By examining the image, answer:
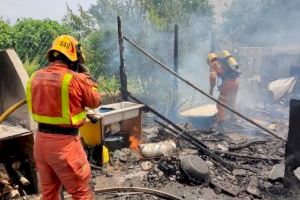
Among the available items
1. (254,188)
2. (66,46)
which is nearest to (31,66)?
(66,46)

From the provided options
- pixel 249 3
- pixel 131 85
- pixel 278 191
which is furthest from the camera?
pixel 249 3

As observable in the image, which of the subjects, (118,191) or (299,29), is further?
(299,29)

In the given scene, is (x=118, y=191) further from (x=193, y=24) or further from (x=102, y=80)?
(x=193, y=24)

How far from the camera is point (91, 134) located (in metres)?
6.34

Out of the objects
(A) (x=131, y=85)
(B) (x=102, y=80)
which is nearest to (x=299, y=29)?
(A) (x=131, y=85)

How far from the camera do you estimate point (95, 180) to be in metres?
5.98

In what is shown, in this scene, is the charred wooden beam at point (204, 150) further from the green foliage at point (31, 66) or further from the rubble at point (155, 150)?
the green foliage at point (31, 66)

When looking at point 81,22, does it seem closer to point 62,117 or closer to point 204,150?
point 204,150

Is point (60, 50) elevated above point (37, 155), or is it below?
above

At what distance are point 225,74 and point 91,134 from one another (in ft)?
17.4

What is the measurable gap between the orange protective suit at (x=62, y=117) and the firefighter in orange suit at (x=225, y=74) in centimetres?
650

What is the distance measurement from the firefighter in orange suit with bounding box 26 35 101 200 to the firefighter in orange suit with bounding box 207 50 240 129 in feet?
21.3

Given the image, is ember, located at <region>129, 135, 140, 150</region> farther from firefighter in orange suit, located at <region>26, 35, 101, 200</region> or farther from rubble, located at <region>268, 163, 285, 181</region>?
firefighter in orange suit, located at <region>26, 35, 101, 200</region>

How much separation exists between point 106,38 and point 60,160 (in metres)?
8.70
